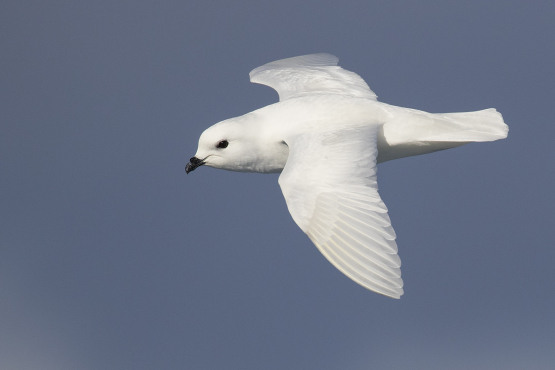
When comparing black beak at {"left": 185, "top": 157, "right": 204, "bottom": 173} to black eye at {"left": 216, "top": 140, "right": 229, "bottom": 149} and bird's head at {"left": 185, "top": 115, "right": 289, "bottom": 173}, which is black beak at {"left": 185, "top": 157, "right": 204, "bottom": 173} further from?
black eye at {"left": 216, "top": 140, "right": 229, "bottom": 149}

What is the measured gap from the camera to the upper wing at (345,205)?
150 inches

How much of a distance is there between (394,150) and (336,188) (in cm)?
119

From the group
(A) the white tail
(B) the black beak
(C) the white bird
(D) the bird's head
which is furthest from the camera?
(B) the black beak

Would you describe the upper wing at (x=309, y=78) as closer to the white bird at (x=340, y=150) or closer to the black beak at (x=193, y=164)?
the white bird at (x=340, y=150)

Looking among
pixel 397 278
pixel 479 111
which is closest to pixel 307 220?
pixel 397 278

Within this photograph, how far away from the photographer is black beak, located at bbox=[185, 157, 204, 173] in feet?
17.9

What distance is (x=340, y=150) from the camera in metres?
4.59

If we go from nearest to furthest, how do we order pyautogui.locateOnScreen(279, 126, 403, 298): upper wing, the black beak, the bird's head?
pyautogui.locateOnScreen(279, 126, 403, 298): upper wing → the bird's head → the black beak

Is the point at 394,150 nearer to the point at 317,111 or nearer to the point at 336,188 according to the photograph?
the point at 317,111

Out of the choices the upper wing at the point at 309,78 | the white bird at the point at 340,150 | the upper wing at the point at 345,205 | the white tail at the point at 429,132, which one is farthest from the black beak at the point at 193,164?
the white tail at the point at 429,132

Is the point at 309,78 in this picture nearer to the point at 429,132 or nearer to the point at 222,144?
the point at 222,144

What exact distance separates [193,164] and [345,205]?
→ 182 cm

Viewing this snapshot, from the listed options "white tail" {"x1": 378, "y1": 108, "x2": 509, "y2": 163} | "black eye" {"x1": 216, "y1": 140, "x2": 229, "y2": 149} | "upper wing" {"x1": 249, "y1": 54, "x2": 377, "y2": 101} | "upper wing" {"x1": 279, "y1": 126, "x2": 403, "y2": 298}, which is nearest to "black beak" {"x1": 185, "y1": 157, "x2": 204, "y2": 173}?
"black eye" {"x1": 216, "y1": 140, "x2": 229, "y2": 149}

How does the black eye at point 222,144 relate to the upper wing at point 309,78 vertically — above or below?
below
